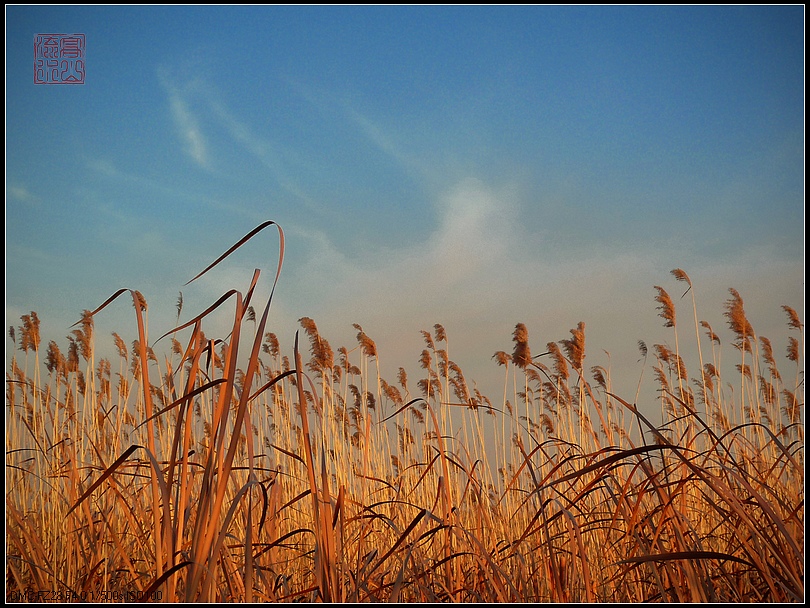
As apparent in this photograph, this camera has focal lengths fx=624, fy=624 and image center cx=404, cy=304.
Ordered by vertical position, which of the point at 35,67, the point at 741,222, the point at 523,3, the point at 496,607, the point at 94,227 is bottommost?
the point at 496,607

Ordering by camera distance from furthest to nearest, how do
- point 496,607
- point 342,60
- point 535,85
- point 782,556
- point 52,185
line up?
point 52,185 → point 535,85 → point 342,60 → point 782,556 → point 496,607

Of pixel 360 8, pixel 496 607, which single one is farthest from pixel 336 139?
pixel 496 607

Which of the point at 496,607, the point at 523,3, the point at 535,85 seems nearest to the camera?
the point at 496,607

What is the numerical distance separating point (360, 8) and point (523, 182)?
126cm

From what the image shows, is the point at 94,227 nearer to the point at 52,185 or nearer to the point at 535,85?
the point at 52,185

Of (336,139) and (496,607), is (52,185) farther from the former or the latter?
(496,607)

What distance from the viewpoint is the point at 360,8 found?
2174 mm

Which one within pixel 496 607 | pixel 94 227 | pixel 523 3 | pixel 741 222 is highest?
pixel 523 3

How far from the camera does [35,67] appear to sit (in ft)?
8.04

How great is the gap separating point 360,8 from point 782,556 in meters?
2.16

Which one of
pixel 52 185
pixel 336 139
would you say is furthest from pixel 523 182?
pixel 52 185

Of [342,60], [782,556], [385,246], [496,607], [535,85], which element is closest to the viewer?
[496,607]

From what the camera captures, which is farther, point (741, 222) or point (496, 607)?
point (741, 222)

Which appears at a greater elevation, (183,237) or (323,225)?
(323,225)
